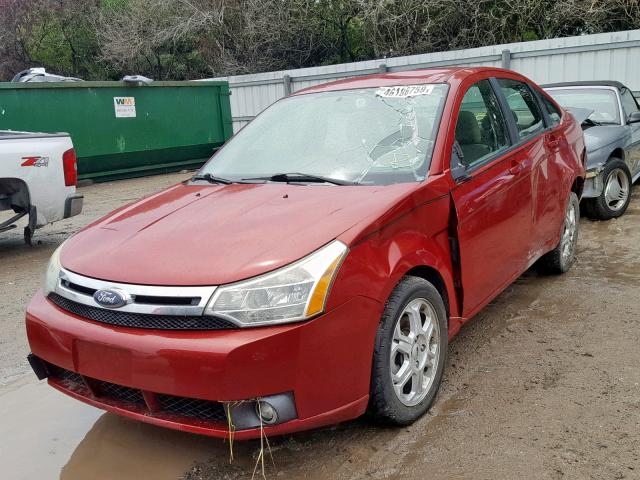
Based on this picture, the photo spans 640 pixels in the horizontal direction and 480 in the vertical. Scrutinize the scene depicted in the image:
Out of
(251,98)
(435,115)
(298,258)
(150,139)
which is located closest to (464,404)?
(298,258)

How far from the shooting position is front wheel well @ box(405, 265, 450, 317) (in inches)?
113

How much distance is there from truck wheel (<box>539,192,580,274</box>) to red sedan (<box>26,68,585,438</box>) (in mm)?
946

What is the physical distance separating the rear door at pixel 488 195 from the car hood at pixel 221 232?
514mm

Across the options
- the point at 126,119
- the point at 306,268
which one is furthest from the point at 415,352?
the point at 126,119

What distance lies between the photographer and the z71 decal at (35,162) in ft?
19.4

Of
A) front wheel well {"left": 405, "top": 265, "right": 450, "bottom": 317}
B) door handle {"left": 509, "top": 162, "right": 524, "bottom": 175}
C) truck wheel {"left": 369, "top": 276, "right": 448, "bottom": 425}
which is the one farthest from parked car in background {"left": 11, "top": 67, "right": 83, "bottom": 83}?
truck wheel {"left": 369, "top": 276, "right": 448, "bottom": 425}

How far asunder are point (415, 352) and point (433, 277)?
1.32 ft

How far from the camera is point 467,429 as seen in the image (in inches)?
111

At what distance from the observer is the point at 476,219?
330 centimetres

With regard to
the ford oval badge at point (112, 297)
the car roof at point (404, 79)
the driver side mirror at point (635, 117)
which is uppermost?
the car roof at point (404, 79)

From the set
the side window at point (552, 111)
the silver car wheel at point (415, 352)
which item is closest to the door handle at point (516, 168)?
the side window at point (552, 111)

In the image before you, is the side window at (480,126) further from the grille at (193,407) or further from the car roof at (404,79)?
the grille at (193,407)

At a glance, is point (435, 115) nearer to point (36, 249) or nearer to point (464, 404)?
point (464, 404)

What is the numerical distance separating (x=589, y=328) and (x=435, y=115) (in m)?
1.73
